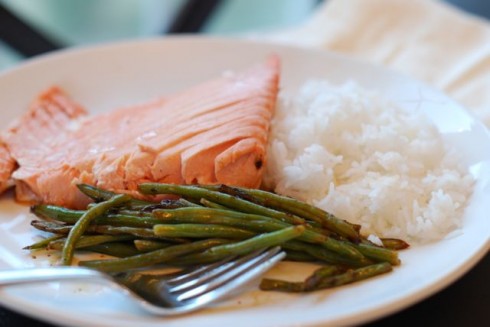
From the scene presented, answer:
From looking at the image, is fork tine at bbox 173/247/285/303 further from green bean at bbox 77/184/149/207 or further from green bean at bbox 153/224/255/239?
green bean at bbox 77/184/149/207

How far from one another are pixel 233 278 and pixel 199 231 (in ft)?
0.76

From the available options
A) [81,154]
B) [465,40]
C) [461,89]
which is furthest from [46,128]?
[465,40]

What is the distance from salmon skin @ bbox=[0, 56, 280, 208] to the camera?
2359 millimetres

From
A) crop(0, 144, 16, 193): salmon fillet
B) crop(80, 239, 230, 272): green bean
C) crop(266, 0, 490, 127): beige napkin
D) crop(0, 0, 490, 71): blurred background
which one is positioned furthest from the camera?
crop(0, 0, 490, 71): blurred background

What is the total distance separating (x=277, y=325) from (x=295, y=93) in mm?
1909

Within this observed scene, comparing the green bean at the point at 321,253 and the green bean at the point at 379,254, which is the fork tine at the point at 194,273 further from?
the green bean at the point at 379,254

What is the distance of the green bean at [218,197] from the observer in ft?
6.91

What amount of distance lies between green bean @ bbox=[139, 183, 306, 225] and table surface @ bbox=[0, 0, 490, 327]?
46 cm

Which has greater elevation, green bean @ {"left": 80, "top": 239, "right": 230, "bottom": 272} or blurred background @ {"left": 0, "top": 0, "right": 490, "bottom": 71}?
blurred background @ {"left": 0, "top": 0, "right": 490, "bottom": 71}

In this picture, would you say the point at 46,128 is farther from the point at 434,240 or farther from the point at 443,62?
the point at 443,62

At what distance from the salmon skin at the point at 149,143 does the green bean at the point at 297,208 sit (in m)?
0.14

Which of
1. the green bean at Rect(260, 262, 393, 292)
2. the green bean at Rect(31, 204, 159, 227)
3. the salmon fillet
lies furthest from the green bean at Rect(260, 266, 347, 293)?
the salmon fillet

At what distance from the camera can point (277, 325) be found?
1.68 m

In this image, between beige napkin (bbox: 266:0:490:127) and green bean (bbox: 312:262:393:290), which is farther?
beige napkin (bbox: 266:0:490:127)
